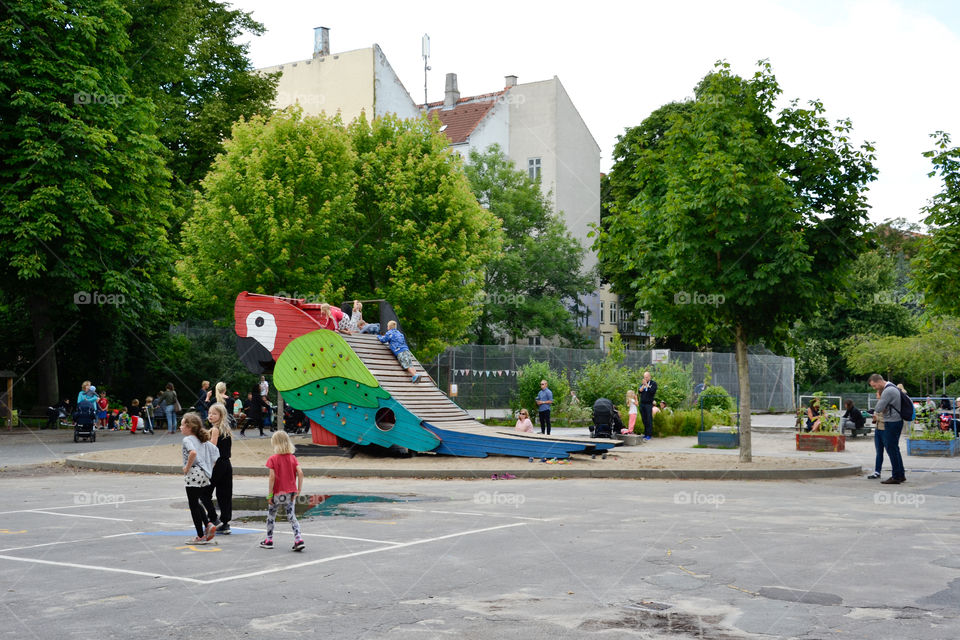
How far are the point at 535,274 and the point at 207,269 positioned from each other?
1021 inches

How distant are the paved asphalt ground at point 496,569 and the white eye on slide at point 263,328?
7384mm

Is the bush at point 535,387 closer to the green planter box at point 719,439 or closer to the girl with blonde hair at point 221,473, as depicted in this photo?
the green planter box at point 719,439

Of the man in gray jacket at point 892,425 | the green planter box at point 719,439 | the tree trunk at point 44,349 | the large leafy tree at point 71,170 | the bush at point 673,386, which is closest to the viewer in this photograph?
the man in gray jacket at point 892,425

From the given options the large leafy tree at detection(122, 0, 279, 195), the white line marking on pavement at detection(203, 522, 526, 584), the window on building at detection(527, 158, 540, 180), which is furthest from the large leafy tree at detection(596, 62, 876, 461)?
the window on building at detection(527, 158, 540, 180)

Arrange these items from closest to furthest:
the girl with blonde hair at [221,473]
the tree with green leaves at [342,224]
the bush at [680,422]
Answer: the girl with blonde hair at [221,473] → the bush at [680,422] → the tree with green leaves at [342,224]

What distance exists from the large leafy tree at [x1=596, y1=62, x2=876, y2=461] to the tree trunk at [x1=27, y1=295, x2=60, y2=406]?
2099 cm

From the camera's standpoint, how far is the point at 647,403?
28594 millimetres

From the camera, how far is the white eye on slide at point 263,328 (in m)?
21.8

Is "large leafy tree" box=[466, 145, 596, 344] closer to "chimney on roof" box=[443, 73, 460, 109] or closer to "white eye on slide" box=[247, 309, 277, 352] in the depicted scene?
"chimney on roof" box=[443, 73, 460, 109]

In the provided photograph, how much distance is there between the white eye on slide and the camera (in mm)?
21828

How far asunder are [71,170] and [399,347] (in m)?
13.7

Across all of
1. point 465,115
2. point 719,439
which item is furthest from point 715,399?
point 465,115

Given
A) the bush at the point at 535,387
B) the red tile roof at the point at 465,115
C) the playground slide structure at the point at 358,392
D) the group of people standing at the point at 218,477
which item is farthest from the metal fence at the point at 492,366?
the group of people standing at the point at 218,477

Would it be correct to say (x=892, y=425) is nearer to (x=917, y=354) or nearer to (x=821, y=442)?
(x=821, y=442)
